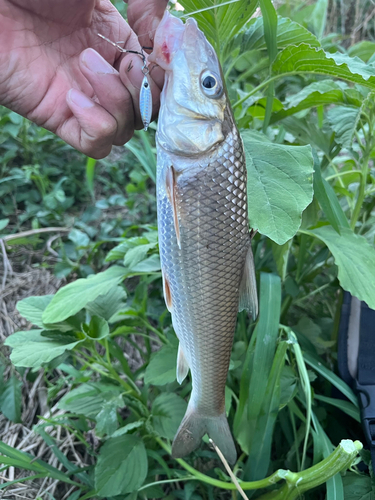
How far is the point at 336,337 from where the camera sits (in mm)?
1941

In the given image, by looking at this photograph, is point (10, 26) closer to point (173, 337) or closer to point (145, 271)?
point (145, 271)

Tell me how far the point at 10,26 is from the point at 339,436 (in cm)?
227

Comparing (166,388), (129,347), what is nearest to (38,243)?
(129,347)

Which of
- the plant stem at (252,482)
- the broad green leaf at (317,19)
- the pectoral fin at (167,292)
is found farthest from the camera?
the broad green leaf at (317,19)

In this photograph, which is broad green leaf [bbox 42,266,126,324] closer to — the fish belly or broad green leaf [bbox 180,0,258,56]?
the fish belly

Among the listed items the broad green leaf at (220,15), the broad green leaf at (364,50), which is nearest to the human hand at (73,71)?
the broad green leaf at (220,15)

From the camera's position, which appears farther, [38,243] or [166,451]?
[38,243]

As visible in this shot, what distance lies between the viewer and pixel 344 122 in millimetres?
1520

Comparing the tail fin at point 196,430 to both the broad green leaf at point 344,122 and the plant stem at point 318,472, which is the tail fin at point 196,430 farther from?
the broad green leaf at point 344,122

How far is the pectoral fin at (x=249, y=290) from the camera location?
1.23 metres

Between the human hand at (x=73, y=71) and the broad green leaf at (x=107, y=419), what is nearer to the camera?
the human hand at (x=73, y=71)

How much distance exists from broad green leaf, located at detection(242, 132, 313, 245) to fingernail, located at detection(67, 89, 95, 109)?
22.4 inches

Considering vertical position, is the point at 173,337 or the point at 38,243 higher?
the point at 173,337

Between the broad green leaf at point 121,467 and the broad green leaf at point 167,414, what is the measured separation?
0.36ft
